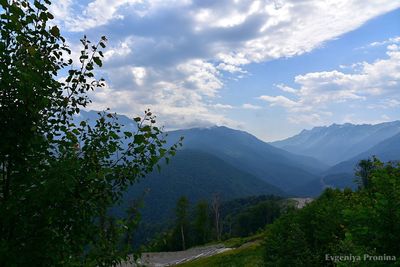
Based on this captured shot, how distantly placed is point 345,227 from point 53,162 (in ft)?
53.8

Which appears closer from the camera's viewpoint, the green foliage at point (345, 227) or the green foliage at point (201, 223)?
the green foliage at point (345, 227)

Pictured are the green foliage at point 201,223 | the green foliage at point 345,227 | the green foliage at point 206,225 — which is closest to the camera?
the green foliage at point 345,227

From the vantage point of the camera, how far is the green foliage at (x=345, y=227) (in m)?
8.90

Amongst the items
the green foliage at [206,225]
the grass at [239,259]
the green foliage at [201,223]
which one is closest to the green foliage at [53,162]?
the grass at [239,259]

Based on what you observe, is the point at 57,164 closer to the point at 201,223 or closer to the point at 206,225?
the point at 201,223

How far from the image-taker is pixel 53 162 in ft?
15.9

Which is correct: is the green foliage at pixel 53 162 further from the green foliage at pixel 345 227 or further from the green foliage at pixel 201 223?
the green foliage at pixel 201 223

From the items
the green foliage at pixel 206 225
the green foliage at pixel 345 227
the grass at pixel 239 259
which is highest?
the green foliage at pixel 345 227

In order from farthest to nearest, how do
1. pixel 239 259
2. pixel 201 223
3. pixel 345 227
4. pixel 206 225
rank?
pixel 206 225
pixel 201 223
pixel 239 259
pixel 345 227

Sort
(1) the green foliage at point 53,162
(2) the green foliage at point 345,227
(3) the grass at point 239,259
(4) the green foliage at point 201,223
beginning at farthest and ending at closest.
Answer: (4) the green foliage at point 201,223 → (3) the grass at point 239,259 → (2) the green foliage at point 345,227 → (1) the green foliage at point 53,162

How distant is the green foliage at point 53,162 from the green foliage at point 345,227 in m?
6.10

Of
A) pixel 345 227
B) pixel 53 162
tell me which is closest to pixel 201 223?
pixel 345 227

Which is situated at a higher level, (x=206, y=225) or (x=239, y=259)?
(x=239, y=259)

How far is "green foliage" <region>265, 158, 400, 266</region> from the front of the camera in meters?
8.90
